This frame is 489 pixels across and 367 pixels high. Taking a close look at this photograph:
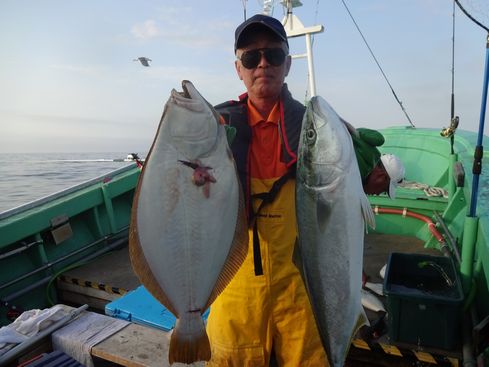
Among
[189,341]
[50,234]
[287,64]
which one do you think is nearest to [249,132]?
[287,64]

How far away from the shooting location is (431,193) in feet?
20.4

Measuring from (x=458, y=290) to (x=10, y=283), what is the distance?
508 centimetres

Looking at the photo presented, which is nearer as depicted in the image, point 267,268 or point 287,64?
point 267,268

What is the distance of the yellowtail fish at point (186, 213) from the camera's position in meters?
1.68

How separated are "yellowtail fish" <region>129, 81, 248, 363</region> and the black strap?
1.52ft

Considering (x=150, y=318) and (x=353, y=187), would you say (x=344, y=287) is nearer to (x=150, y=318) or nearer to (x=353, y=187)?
(x=353, y=187)

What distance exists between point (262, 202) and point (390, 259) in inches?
83.3

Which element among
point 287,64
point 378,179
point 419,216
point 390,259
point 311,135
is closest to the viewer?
point 311,135

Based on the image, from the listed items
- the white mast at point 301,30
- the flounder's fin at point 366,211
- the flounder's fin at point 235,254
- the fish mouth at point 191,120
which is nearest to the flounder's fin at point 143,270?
the flounder's fin at point 235,254

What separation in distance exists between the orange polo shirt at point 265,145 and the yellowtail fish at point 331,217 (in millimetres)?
468

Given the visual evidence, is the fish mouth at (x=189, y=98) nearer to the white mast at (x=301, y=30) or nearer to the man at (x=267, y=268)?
the man at (x=267, y=268)

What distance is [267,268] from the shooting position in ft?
7.38

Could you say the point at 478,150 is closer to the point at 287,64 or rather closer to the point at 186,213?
the point at 287,64

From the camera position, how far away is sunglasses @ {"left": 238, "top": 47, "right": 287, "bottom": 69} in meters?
2.20
